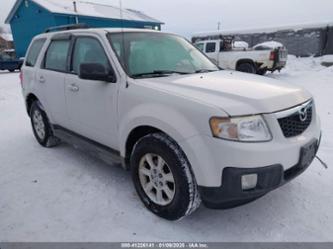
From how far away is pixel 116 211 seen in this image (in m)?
2.95

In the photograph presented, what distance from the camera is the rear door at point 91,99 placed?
3119mm

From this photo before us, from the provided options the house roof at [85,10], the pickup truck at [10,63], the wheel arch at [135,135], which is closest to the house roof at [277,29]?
the house roof at [85,10]

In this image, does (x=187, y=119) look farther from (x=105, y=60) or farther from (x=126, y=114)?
(x=105, y=60)

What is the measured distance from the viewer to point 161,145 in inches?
99.8

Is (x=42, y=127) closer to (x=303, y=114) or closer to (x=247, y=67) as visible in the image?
(x=303, y=114)

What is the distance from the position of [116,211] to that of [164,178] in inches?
27.0

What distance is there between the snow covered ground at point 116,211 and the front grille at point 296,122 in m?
0.87

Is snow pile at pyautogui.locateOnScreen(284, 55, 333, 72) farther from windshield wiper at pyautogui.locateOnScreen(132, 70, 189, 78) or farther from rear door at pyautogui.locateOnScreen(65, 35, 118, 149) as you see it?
rear door at pyautogui.locateOnScreen(65, 35, 118, 149)

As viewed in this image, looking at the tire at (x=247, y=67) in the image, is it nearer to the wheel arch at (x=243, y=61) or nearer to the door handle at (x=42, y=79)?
the wheel arch at (x=243, y=61)

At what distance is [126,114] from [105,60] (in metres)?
0.75

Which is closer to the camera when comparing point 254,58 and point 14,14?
point 254,58

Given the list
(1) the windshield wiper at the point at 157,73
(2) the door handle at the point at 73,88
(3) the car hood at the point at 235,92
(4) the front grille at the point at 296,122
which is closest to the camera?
(3) the car hood at the point at 235,92

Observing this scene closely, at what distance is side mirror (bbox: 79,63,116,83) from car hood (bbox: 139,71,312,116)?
14.9 inches

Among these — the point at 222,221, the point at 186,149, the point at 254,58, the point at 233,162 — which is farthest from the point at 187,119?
the point at 254,58
